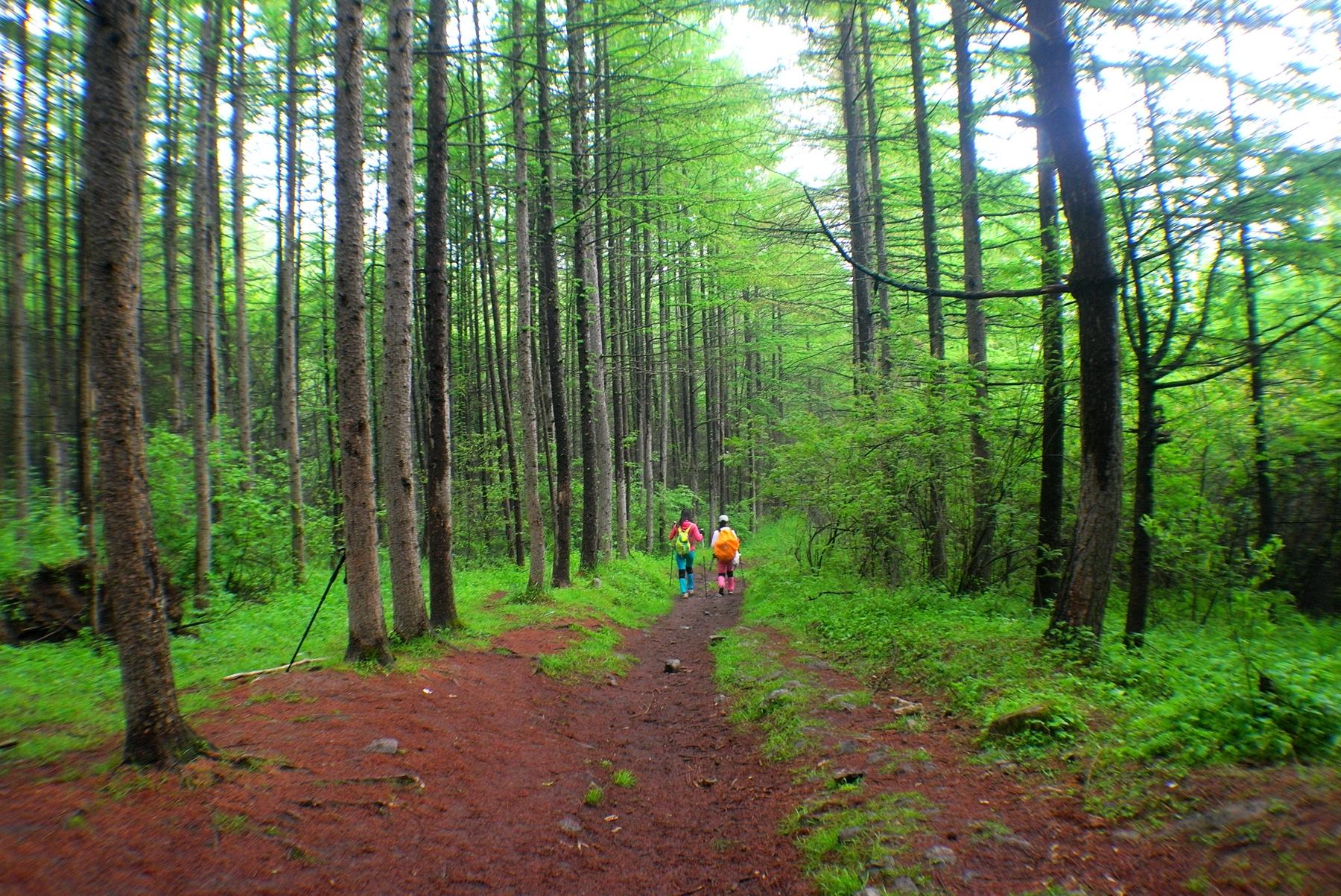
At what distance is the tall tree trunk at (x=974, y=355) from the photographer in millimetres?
10047

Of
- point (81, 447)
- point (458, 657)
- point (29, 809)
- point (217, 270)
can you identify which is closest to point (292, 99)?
point (217, 270)

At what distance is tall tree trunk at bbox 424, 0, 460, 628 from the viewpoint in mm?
9070

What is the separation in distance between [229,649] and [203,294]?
6512 mm

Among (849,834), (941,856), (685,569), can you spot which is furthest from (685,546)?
(941,856)

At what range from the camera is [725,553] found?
1678 centimetres

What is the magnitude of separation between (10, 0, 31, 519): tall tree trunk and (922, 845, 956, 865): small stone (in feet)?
44.2

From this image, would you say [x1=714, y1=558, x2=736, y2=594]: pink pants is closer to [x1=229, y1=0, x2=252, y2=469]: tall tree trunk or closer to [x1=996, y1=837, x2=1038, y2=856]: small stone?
[x1=229, y1=0, x2=252, y2=469]: tall tree trunk

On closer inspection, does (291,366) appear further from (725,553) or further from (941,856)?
(941,856)

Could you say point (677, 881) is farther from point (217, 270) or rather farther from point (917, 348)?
point (217, 270)

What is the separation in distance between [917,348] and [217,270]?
16379 millimetres

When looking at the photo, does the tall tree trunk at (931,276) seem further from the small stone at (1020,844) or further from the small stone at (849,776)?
the small stone at (1020,844)

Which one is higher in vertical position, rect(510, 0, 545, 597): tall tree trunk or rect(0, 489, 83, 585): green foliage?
rect(510, 0, 545, 597): tall tree trunk

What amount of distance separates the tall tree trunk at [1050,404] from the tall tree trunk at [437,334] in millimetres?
7485

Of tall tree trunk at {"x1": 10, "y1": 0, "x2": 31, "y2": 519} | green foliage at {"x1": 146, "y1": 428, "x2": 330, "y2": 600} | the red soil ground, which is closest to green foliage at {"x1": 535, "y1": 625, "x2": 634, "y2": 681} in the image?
the red soil ground
